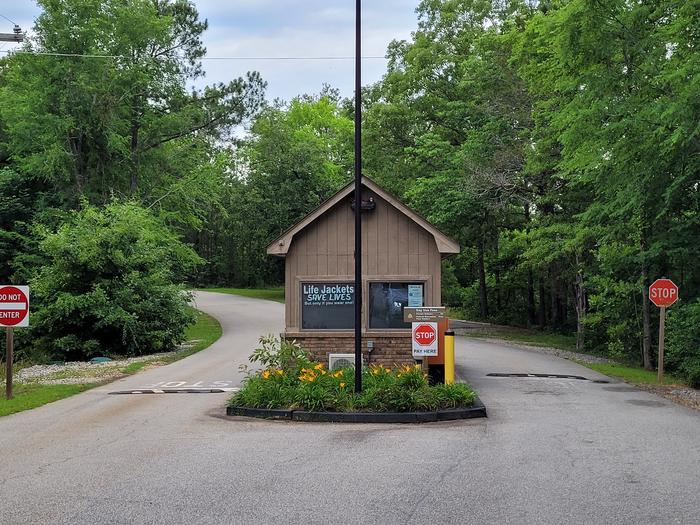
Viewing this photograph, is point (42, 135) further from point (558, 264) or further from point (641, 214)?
point (641, 214)

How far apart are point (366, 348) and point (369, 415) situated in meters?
4.00

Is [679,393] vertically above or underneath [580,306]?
underneath

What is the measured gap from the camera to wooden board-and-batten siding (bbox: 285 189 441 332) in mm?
15383

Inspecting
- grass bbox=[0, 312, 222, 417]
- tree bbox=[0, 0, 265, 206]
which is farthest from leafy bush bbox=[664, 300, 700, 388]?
tree bbox=[0, 0, 265, 206]

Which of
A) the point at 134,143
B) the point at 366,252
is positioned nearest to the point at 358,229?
the point at 366,252

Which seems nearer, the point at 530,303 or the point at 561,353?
the point at 561,353

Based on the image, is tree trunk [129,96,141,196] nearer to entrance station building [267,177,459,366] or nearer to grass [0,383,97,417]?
grass [0,383,97,417]

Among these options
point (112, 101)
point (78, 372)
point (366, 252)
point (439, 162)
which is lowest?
point (78, 372)

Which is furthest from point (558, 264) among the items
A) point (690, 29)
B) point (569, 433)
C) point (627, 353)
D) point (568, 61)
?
point (569, 433)

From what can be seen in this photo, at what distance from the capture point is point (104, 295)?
2488cm

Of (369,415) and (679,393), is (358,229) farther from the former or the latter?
(679,393)

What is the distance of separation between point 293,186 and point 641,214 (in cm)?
3491

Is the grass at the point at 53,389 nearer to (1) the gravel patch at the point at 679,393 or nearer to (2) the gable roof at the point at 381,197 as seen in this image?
(2) the gable roof at the point at 381,197

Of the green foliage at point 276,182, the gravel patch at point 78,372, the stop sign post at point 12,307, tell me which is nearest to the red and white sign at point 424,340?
the stop sign post at point 12,307
